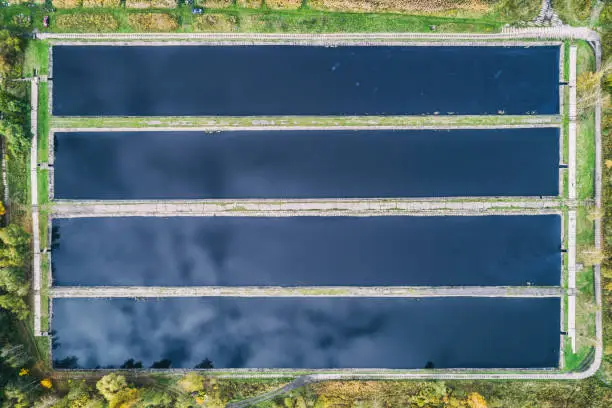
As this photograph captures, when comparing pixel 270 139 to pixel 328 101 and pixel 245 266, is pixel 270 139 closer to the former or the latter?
pixel 328 101

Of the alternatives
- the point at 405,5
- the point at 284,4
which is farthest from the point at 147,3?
the point at 405,5

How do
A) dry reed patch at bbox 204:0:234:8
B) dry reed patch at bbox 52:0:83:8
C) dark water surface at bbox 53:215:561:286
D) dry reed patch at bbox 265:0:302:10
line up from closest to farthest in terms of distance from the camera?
dry reed patch at bbox 52:0:83:8, dry reed patch at bbox 265:0:302:10, dry reed patch at bbox 204:0:234:8, dark water surface at bbox 53:215:561:286

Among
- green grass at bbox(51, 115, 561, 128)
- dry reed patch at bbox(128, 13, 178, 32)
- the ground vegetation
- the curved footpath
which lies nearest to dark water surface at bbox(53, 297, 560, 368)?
the curved footpath

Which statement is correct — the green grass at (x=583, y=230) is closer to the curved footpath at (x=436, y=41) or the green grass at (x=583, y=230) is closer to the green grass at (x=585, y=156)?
the curved footpath at (x=436, y=41)

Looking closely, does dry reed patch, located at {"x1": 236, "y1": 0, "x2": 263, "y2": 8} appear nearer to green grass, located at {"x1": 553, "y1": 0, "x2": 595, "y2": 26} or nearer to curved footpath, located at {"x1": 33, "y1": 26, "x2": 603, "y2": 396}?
curved footpath, located at {"x1": 33, "y1": 26, "x2": 603, "y2": 396}

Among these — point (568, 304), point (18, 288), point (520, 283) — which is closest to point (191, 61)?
point (18, 288)

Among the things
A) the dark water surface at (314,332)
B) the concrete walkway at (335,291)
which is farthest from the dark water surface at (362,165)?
the dark water surface at (314,332)
